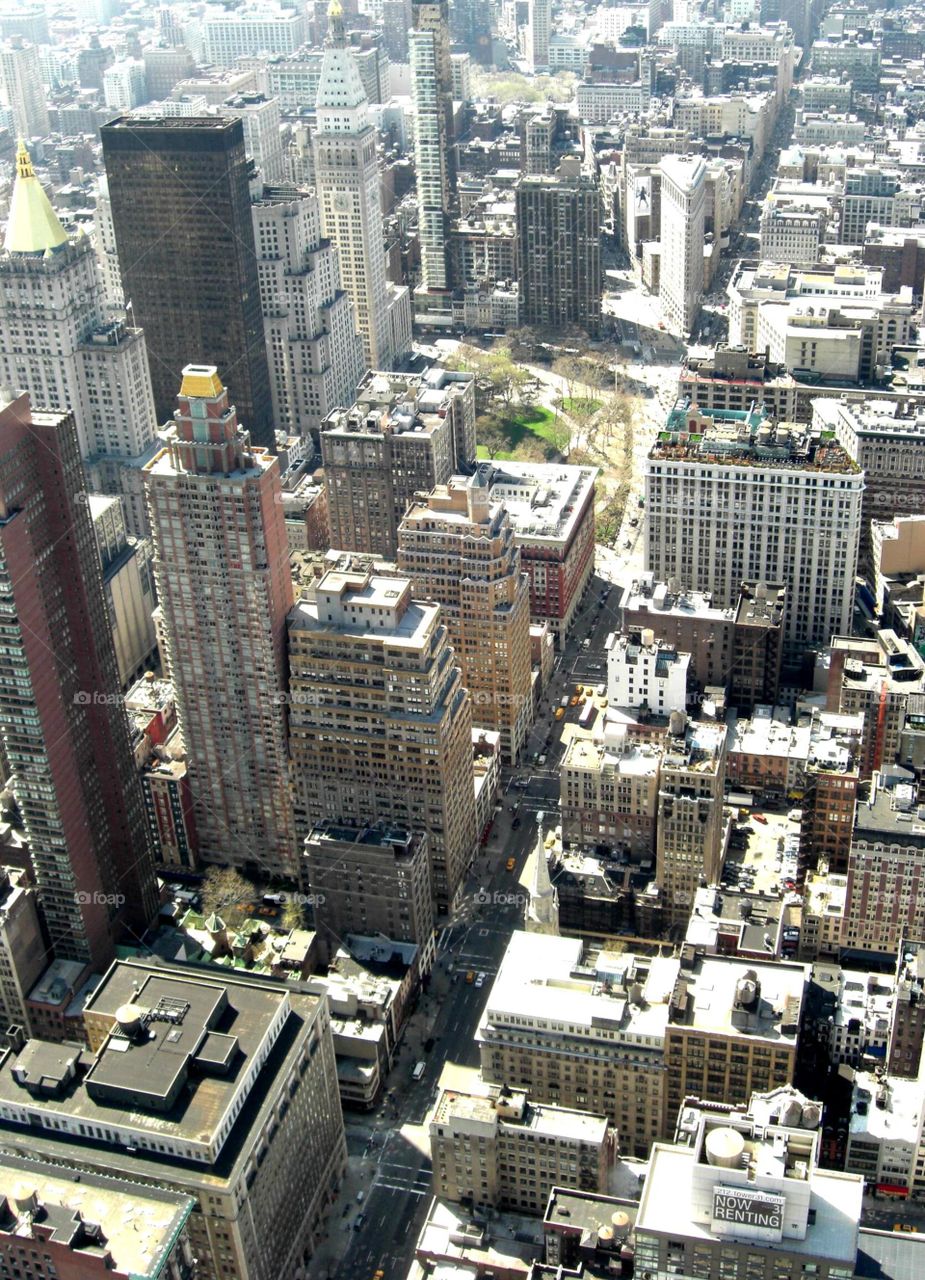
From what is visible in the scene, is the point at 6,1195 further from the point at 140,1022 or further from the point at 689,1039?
the point at 689,1039

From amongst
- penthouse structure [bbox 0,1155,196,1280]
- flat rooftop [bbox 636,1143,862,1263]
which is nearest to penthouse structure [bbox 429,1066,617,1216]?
flat rooftop [bbox 636,1143,862,1263]

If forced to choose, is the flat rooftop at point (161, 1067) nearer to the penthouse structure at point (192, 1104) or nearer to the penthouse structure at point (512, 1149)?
the penthouse structure at point (192, 1104)

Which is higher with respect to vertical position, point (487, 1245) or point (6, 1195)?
point (6, 1195)

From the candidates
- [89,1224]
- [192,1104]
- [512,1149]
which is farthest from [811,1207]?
[89,1224]

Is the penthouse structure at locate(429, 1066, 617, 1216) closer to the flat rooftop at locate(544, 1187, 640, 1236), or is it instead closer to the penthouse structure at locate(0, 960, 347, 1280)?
the flat rooftop at locate(544, 1187, 640, 1236)

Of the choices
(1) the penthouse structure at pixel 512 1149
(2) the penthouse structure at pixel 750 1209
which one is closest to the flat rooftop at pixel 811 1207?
(2) the penthouse structure at pixel 750 1209

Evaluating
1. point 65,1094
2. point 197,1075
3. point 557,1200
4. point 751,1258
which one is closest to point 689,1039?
point 557,1200
